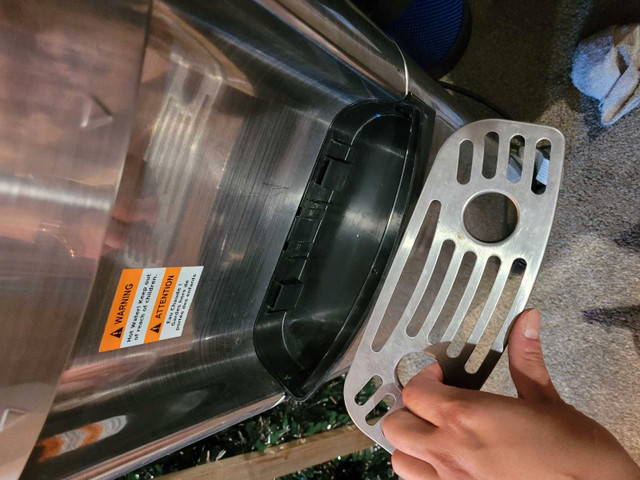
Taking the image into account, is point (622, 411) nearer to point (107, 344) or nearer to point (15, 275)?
point (107, 344)

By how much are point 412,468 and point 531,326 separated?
0.21 metres

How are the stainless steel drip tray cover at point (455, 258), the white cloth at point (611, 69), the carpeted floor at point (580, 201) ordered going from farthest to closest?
the carpeted floor at point (580, 201) → the white cloth at point (611, 69) → the stainless steel drip tray cover at point (455, 258)

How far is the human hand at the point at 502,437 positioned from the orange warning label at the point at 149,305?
307mm

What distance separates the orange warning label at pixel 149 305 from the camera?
0.57 metres

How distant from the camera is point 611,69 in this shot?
3.00 ft

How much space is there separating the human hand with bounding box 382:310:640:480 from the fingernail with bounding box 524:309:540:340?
0.03m

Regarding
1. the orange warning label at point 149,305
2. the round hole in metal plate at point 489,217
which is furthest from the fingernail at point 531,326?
the round hole in metal plate at point 489,217

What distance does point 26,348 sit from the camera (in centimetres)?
41

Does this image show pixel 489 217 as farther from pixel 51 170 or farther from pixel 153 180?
pixel 51 170

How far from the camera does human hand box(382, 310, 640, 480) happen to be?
41 centimetres

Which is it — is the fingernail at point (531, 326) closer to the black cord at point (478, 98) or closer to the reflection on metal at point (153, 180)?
the reflection on metal at point (153, 180)

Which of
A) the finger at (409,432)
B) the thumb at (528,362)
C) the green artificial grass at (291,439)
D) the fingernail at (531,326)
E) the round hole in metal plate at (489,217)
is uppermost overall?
the round hole in metal plate at (489,217)

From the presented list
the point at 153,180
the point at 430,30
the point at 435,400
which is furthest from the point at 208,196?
the point at 430,30

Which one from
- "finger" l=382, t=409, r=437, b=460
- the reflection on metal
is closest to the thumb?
"finger" l=382, t=409, r=437, b=460
